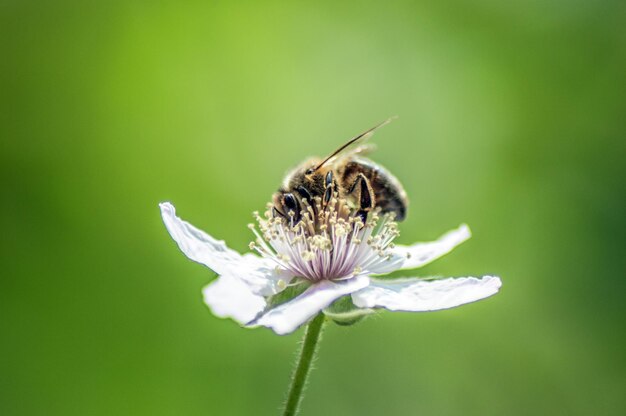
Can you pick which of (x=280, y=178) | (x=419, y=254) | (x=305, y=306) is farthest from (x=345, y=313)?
(x=280, y=178)

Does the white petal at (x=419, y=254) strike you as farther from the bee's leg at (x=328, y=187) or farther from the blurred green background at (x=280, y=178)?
the blurred green background at (x=280, y=178)

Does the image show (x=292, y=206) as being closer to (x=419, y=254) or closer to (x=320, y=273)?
(x=320, y=273)

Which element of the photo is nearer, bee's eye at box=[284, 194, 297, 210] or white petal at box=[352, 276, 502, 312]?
white petal at box=[352, 276, 502, 312]

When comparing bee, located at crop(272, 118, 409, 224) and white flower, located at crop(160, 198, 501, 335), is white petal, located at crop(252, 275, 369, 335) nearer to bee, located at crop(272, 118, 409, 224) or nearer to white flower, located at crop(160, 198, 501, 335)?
white flower, located at crop(160, 198, 501, 335)

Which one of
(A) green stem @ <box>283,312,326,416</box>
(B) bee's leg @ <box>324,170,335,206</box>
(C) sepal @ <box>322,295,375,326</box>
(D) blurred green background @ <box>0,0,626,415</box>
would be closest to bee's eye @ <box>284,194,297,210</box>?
(B) bee's leg @ <box>324,170,335,206</box>

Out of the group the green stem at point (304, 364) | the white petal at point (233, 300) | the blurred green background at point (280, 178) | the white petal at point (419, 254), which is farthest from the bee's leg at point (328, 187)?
the blurred green background at point (280, 178)

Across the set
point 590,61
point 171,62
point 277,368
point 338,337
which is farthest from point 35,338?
point 590,61
